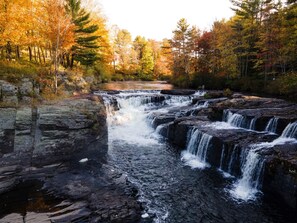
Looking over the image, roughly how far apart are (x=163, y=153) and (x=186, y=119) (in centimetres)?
366

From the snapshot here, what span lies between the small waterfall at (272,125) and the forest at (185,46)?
7.97 m

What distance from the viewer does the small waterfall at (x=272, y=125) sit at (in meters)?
11.9

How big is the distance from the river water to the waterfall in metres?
0.42

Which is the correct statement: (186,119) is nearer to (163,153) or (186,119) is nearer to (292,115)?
(163,153)

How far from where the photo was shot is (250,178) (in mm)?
9539

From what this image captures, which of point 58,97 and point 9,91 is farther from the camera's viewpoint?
point 58,97

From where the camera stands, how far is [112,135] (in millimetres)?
16531

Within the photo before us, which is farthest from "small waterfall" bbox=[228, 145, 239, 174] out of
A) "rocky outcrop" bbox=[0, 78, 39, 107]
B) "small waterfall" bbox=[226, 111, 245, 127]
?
"rocky outcrop" bbox=[0, 78, 39, 107]

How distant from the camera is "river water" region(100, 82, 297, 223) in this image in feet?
24.9

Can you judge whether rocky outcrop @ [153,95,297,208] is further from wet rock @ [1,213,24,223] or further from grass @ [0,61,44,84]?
grass @ [0,61,44,84]

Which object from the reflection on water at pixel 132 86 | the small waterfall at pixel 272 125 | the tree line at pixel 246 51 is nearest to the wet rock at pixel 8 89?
the small waterfall at pixel 272 125

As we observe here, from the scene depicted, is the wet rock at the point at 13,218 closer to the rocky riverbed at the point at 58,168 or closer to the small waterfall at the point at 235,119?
the rocky riverbed at the point at 58,168

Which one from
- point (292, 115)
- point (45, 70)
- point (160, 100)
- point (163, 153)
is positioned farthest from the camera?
point (160, 100)

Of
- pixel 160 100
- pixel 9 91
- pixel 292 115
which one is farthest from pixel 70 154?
pixel 160 100
